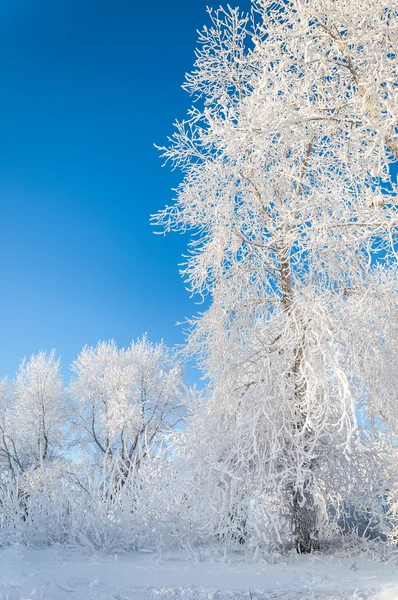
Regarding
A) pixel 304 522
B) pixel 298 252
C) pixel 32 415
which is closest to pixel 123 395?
pixel 32 415

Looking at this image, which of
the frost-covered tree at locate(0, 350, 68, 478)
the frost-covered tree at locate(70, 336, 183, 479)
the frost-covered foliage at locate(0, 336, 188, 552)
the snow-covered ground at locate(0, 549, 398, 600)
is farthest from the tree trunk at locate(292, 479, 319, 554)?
the frost-covered tree at locate(0, 350, 68, 478)

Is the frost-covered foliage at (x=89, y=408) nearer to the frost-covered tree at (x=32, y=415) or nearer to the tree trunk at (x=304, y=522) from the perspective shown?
the frost-covered tree at (x=32, y=415)

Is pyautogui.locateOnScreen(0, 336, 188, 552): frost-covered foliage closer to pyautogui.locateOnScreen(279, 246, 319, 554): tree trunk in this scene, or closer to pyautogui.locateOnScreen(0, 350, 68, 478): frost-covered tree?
pyautogui.locateOnScreen(0, 350, 68, 478): frost-covered tree

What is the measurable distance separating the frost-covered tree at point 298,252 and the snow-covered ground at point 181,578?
1.08m

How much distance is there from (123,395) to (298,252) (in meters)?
15.3

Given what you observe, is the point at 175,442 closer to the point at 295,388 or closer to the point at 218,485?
the point at 218,485

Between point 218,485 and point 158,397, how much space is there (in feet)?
45.3

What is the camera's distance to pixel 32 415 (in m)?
22.2

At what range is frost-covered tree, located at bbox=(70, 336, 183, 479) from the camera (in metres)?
20.4

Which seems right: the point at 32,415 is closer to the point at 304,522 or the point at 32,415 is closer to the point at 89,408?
A: the point at 89,408

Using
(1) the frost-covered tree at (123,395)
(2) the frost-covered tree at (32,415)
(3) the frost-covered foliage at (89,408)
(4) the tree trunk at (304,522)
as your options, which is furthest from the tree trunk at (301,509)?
(2) the frost-covered tree at (32,415)

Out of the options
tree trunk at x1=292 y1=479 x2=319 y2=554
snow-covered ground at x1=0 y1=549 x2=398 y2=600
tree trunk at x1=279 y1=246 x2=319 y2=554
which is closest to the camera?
snow-covered ground at x1=0 y1=549 x2=398 y2=600

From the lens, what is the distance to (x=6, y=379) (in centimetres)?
2314

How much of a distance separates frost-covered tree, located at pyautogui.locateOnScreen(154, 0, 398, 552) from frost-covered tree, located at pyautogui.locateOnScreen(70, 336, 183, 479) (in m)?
12.2
